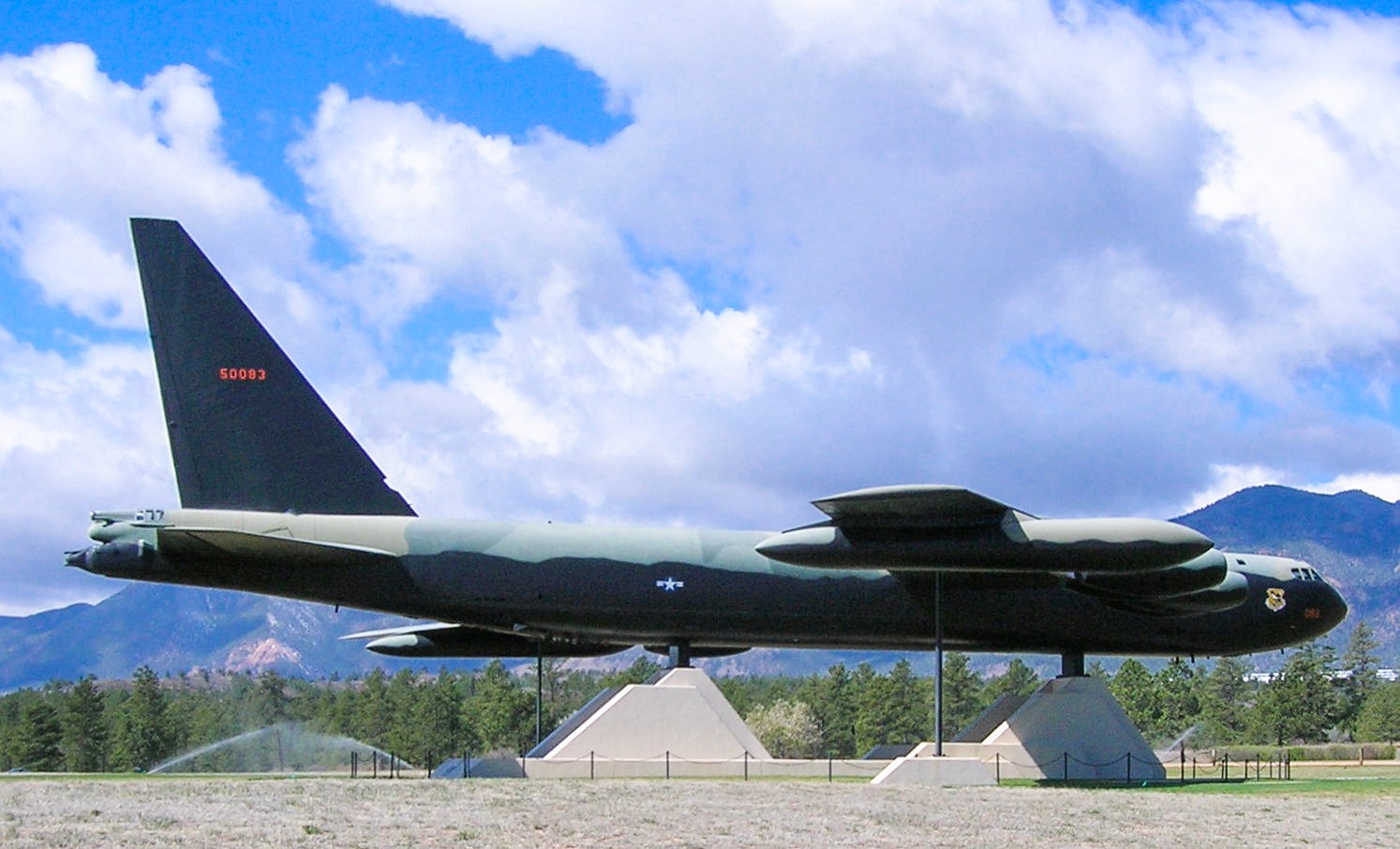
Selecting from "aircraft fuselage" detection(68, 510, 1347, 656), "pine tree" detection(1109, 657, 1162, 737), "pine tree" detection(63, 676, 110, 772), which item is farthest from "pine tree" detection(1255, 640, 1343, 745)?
"pine tree" detection(63, 676, 110, 772)

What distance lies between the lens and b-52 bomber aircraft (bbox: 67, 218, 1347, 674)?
24.2 m

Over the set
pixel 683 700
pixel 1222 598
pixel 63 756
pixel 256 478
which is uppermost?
pixel 256 478

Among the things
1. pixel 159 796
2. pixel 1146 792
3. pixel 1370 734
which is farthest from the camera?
pixel 1370 734

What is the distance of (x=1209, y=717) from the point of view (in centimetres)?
7119

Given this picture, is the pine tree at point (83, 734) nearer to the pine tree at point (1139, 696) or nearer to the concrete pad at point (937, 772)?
the pine tree at point (1139, 696)

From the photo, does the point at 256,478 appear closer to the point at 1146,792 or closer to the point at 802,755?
the point at 1146,792

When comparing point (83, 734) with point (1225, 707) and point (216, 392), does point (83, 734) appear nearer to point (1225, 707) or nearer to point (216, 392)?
point (216, 392)

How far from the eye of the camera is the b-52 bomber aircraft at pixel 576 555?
952 inches

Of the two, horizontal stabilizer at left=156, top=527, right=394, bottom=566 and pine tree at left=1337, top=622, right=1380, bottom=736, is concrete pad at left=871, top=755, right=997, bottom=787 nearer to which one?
horizontal stabilizer at left=156, top=527, right=394, bottom=566

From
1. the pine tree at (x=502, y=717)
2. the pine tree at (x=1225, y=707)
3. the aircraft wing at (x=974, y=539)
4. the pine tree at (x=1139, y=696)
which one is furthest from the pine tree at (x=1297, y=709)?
the aircraft wing at (x=974, y=539)

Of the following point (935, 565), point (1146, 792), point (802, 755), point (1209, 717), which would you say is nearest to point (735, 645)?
point (935, 565)

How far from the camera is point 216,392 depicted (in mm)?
25594

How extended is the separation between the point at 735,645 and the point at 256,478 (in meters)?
9.37

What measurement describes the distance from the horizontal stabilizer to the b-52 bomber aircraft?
30 mm
